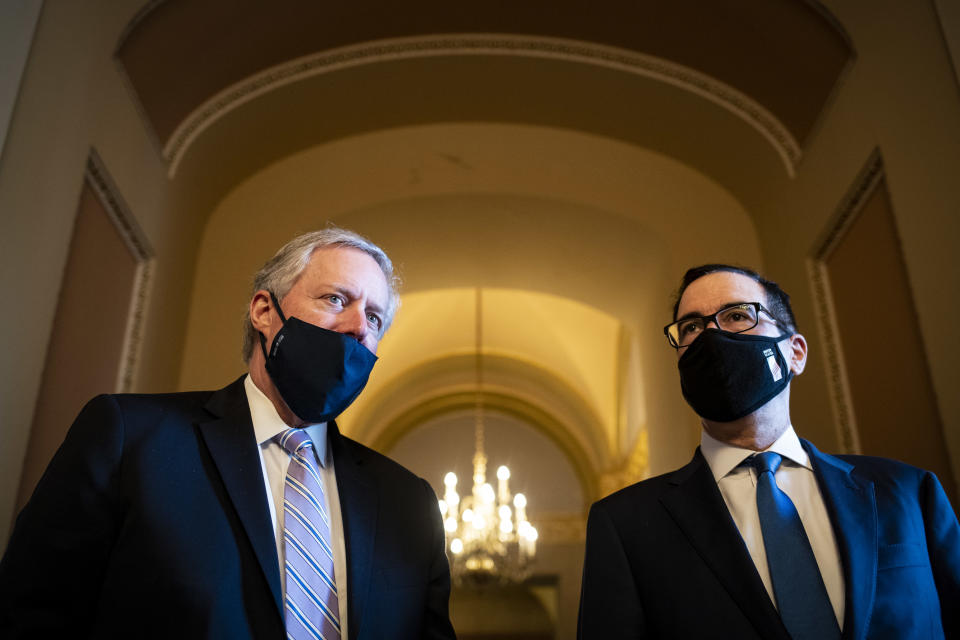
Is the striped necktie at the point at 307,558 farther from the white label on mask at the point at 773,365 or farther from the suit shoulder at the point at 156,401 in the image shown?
the white label on mask at the point at 773,365

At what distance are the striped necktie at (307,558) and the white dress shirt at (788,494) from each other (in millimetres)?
1071

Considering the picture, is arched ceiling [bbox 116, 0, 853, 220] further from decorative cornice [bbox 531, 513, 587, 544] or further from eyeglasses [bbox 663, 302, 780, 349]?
decorative cornice [bbox 531, 513, 587, 544]

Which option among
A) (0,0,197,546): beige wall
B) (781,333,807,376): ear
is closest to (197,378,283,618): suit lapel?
(0,0,197,546): beige wall

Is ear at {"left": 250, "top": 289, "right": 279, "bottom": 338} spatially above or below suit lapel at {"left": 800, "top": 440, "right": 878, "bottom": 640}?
above

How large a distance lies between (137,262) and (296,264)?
2.68 meters

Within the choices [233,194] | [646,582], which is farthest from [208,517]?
[233,194]

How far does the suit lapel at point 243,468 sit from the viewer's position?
5.94 ft

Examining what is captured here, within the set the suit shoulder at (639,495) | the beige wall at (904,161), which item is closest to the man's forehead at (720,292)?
the suit shoulder at (639,495)

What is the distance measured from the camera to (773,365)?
7.32ft

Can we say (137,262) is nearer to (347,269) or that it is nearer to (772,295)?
(347,269)

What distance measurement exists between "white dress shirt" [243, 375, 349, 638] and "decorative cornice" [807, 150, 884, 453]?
3.10 m

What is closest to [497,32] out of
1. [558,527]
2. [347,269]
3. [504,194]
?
[504,194]

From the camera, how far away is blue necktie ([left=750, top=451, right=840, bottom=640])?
70.9 inches

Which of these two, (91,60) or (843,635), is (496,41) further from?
(843,635)
